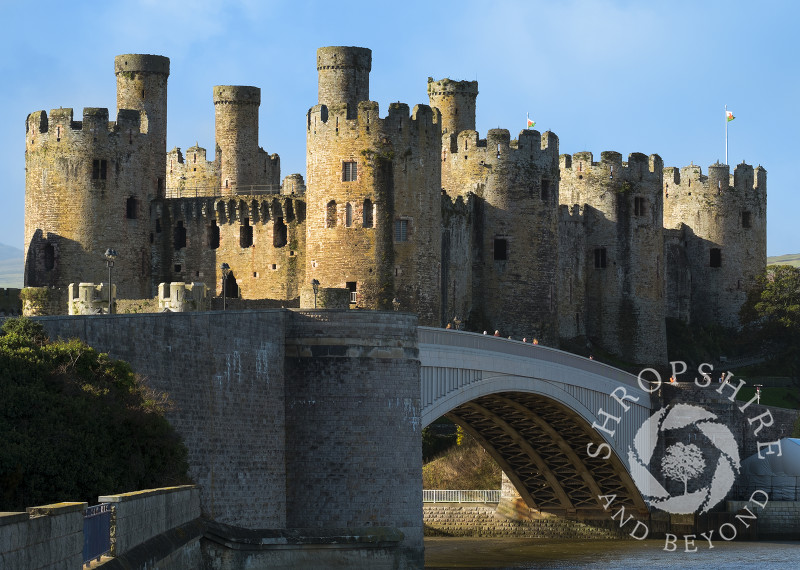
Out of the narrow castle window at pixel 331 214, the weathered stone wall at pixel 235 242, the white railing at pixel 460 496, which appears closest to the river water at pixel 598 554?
the white railing at pixel 460 496

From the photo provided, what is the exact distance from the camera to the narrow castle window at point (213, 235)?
217 feet

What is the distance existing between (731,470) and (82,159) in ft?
83.7

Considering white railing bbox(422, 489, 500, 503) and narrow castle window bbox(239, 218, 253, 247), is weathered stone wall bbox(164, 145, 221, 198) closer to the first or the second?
narrow castle window bbox(239, 218, 253, 247)

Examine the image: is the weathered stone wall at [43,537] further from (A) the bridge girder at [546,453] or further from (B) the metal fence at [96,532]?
(A) the bridge girder at [546,453]

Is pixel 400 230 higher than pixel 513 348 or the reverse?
higher

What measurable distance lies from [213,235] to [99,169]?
6.24 m

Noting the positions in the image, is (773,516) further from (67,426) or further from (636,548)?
(67,426)

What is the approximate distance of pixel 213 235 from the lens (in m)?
66.4

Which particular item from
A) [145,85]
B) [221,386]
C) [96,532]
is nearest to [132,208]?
[145,85]

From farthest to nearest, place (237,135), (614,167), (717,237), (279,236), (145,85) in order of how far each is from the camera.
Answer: (717,237) < (614,167) < (237,135) < (145,85) < (279,236)

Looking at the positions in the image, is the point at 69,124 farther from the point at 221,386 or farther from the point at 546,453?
the point at 221,386

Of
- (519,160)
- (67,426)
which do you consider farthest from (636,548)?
(67,426)

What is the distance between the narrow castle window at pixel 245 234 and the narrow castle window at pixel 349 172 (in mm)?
7732

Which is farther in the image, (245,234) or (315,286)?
(245,234)
